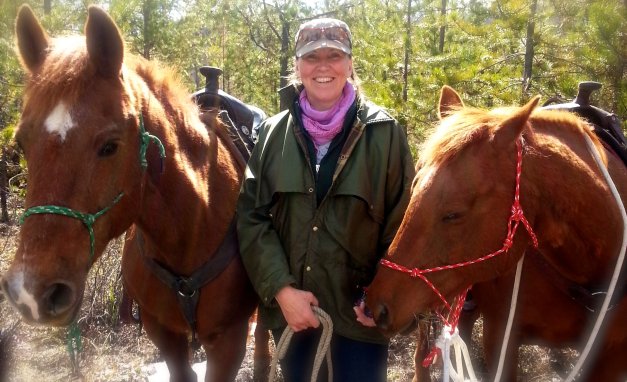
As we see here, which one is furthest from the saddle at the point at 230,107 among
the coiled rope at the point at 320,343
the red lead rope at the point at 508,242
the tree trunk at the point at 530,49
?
the tree trunk at the point at 530,49

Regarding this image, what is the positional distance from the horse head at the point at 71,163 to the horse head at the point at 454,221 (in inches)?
41.2

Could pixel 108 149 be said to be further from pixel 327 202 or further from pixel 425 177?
pixel 425 177

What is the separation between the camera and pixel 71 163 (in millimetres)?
1710

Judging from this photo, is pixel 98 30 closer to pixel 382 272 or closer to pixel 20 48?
pixel 20 48

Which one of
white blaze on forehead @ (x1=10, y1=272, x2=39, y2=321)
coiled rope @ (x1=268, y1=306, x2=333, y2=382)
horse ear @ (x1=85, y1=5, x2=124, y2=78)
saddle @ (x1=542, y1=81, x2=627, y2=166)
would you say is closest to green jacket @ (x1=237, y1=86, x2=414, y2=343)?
coiled rope @ (x1=268, y1=306, x2=333, y2=382)

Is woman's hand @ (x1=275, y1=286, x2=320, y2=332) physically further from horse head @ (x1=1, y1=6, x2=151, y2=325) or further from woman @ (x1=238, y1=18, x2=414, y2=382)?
horse head @ (x1=1, y1=6, x2=151, y2=325)

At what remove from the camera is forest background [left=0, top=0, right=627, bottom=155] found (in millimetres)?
4930

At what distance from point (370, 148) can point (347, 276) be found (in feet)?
1.84

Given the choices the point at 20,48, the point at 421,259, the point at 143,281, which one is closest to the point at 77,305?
the point at 143,281

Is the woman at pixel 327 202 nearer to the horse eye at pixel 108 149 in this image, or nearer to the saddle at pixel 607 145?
the horse eye at pixel 108 149

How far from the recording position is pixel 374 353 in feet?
7.80

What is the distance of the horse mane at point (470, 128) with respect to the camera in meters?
1.96

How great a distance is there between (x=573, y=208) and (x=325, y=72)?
1145mm

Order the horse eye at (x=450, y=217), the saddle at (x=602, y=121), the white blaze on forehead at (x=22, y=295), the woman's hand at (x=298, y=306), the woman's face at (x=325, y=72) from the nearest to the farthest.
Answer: the white blaze on forehead at (x=22, y=295), the horse eye at (x=450, y=217), the woman's hand at (x=298, y=306), the woman's face at (x=325, y=72), the saddle at (x=602, y=121)
